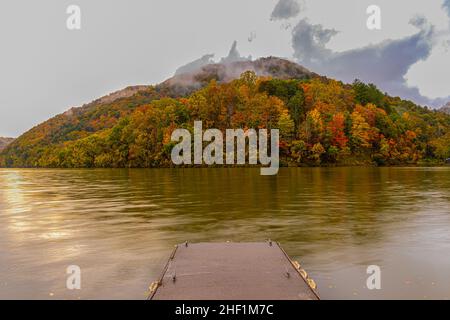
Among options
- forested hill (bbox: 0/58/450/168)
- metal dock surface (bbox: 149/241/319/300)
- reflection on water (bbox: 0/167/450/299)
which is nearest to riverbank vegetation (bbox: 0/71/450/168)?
forested hill (bbox: 0/58/450/168)

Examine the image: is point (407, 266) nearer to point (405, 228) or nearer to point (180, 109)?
point (405, 228)

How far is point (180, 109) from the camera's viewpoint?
14912cm

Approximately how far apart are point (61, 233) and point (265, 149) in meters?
110

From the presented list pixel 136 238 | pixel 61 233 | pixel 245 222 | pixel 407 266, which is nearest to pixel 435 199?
pixel 245 222
